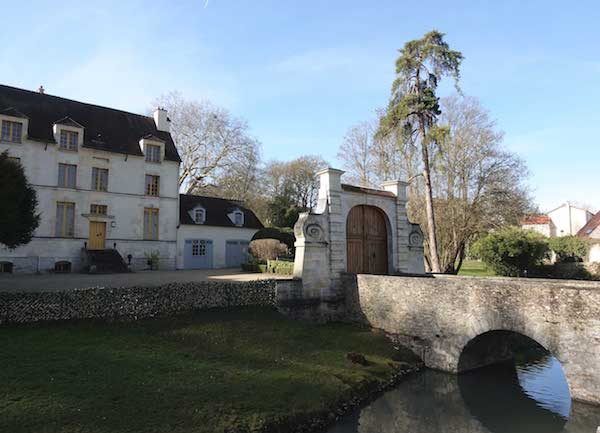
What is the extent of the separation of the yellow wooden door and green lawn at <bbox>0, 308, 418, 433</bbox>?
1274 cm

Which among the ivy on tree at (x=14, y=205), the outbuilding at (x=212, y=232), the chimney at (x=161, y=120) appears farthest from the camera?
the chimney at (x=161, y=120)

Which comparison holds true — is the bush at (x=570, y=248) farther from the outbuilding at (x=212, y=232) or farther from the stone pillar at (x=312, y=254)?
the outbuilding at (x=212, y=232)

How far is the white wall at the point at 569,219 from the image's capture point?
42656mm

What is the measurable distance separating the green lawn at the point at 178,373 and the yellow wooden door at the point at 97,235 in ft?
41.8

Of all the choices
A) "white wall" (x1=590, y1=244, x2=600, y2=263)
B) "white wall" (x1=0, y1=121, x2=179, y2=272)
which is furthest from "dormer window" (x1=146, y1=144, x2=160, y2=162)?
"white wall" (x1=590, y1=244, x2=600, y2=263)

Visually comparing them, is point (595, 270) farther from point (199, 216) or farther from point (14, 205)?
point (14, 205)

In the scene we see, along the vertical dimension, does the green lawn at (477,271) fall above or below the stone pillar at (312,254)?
below

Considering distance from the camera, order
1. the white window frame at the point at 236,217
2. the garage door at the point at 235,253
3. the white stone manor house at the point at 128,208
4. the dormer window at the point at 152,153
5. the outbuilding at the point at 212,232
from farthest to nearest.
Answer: the white window frame at the point at 236,217 < the garage door at the point at 235,253 < the outbuilding at the point at 212,232 < the dormer window at the point at 152,153 < the white stone manor house at the point at 128,208

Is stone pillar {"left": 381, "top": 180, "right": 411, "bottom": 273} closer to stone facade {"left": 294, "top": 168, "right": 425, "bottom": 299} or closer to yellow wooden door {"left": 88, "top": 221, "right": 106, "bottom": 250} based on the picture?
stone facade {"left": 294, "top": 168, "right": 425, "bottom": 299}

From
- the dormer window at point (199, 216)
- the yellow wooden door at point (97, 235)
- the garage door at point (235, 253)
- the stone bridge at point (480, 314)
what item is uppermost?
the dormer window at point (199, 216)

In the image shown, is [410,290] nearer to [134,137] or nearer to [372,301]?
[372,301]

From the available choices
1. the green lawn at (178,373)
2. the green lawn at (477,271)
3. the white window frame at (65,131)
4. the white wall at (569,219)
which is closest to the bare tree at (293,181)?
the green lawn at (477,271)

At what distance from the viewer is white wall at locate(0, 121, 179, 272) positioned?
19.4 metres

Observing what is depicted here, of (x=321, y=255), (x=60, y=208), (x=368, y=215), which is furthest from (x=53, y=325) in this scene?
(x=60, y=208)
